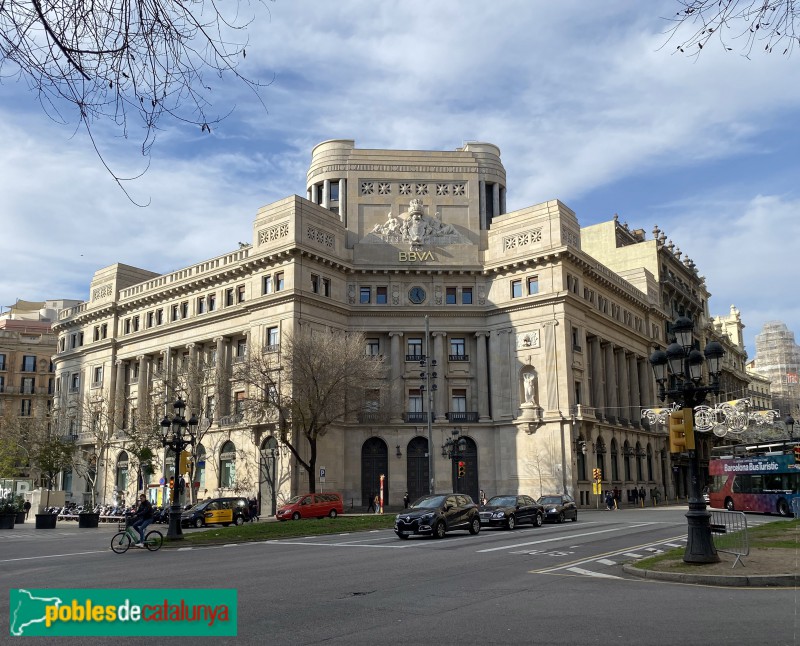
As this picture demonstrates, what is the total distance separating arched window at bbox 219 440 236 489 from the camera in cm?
5969

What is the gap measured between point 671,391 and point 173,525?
18.9 metres

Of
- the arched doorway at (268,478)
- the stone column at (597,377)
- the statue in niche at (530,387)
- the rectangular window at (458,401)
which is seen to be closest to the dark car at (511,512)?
the statue in niche at (530,387)

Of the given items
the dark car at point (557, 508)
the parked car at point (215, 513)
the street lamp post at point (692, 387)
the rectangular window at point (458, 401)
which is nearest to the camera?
the street lamp post at point (692, 387)

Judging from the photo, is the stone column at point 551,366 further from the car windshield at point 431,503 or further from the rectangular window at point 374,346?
the car windshield at point 431,503

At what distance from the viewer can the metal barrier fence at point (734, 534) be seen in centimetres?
1569

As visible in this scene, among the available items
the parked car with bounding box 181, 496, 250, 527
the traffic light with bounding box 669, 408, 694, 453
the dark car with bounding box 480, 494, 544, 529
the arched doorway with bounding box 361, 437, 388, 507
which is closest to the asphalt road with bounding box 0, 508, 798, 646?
the traffic light with bounding box 669, 408, 694, 453

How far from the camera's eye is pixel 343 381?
48.9 m

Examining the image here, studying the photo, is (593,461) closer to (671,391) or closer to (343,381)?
(343,381)

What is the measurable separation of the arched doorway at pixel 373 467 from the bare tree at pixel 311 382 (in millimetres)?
7833

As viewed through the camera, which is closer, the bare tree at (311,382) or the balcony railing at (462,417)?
the bare tree at (311,382)

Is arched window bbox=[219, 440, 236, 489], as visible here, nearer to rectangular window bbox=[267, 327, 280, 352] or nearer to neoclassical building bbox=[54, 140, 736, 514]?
neoclassical building bbox=[54, 140, 736, 514]

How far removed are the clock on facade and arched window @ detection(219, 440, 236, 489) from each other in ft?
61.0

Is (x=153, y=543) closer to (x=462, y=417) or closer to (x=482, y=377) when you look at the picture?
(x=462, y=417)

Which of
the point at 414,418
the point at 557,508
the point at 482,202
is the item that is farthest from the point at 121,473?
the point at 557,508
